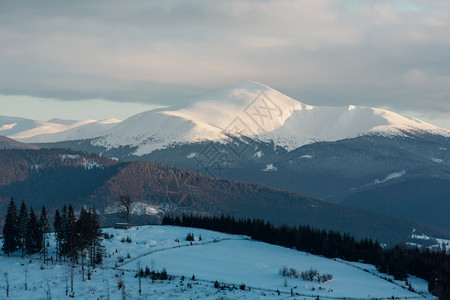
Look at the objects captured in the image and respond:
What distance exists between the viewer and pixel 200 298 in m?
116

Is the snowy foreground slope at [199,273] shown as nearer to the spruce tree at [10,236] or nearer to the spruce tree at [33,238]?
the spruce tree at [33,238]

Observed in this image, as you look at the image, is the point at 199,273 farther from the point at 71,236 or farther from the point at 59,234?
the point at 59,234

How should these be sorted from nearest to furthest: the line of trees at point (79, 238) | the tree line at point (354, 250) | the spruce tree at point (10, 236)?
the tree line at point (354, 250), the line of trees at point (79, 238), the spruce tree at point (10, 236)

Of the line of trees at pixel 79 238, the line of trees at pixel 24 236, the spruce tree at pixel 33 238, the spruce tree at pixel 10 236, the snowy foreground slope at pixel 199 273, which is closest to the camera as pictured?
the snowy foreground slope at pixel 199 273

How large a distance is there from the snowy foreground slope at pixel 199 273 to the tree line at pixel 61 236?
121 inches

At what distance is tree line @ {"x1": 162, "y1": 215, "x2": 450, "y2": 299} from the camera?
452 ft

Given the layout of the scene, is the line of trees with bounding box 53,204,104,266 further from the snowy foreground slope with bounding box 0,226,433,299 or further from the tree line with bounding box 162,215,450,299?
the tree line with bounding box 162,215,450,299

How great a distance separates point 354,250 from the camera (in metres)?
159

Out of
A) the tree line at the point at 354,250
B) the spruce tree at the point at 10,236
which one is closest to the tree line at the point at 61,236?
the spruce tree at the point at 10,236

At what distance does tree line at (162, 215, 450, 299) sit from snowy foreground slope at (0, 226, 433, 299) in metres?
3.28

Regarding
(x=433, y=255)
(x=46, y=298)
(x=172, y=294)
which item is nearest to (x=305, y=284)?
(x=172, y=294)

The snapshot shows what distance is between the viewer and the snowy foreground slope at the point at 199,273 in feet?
390

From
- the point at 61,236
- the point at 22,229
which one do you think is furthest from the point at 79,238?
the point at 22,229

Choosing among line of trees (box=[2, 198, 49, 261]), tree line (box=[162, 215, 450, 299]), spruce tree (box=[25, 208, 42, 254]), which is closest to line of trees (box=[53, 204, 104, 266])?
line of trees (box=[2, 198, 49, 261])
